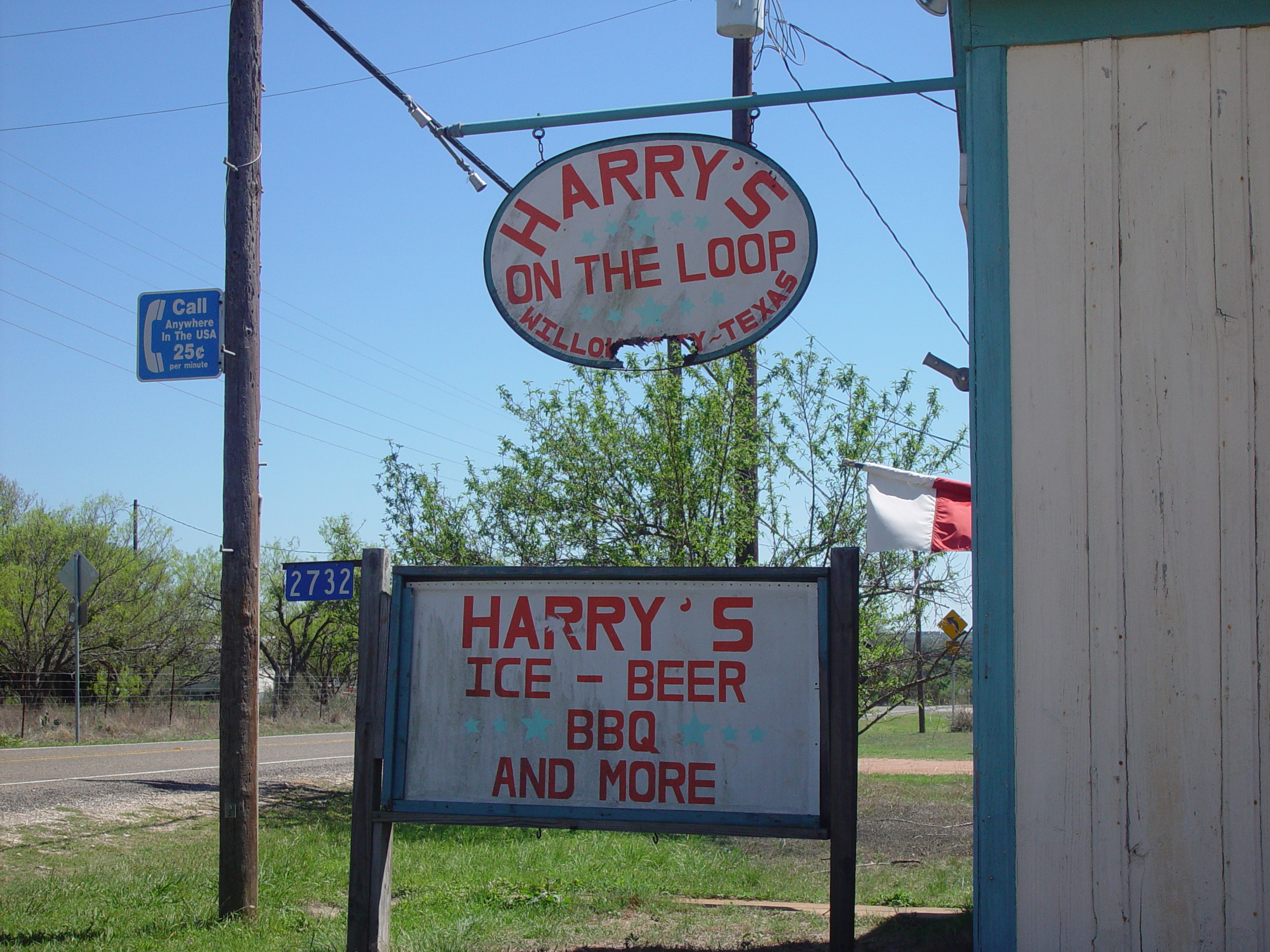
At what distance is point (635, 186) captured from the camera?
4.39 meters

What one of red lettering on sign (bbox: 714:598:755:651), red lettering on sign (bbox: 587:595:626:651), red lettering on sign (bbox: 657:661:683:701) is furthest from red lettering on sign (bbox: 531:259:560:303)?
red lettering on sign (bbox: 657:661:683:701)

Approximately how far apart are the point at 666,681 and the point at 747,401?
682 cm

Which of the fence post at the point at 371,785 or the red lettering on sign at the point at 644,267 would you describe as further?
the red lettering on sign at the point at 644,267

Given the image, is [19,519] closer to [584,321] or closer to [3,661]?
[3,661]

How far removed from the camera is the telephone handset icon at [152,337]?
7.27 metres

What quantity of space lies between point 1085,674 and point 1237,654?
0.43 m

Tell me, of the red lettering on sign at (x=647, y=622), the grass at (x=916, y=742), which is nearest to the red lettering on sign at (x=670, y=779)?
the red lettering on sign at (x=647, y=622)

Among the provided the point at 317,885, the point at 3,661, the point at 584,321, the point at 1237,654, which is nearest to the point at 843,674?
the point at 1237,654

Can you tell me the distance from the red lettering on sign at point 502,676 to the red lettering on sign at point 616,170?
186 centimetres

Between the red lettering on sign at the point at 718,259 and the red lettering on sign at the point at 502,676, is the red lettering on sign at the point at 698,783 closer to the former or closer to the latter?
the red lettering on sign at the point at 502,676

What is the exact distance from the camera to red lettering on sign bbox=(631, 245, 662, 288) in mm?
4352

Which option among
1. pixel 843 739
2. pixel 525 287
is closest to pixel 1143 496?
pixel 843 739

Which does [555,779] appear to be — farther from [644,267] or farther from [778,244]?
[778,244]

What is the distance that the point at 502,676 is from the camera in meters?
3.97
